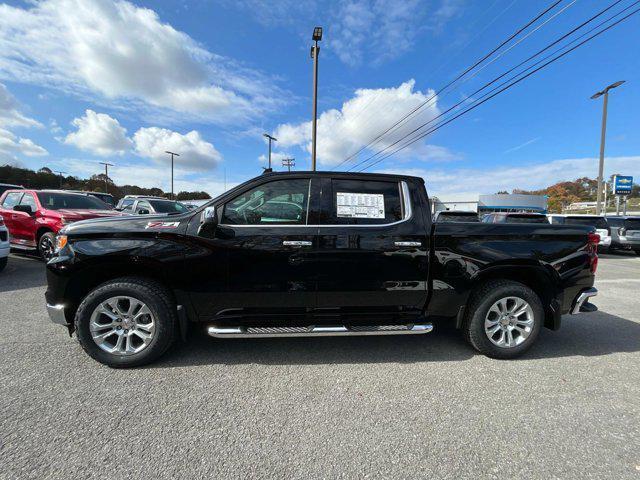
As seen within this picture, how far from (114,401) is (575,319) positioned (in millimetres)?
5810

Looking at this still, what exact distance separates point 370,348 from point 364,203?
→ 160 centimetres

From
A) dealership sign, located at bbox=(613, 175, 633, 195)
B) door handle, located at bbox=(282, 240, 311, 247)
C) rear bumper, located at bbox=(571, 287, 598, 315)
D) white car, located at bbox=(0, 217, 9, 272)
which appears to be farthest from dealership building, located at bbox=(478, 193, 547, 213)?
white car, located at bbox=(0, 217, 9, 272)

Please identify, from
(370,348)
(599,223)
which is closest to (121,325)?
(370,348)

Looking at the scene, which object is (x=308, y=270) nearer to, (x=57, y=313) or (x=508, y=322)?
(x=508, y=322)

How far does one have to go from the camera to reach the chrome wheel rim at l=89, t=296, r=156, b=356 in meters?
3.10

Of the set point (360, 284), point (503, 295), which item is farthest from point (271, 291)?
point (503, 295)

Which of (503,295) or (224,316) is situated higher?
(503,295)

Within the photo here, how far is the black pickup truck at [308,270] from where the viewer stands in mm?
3125

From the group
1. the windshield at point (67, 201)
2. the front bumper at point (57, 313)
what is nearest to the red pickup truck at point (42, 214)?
the windshield at point (67, 201)

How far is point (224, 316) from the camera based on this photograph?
127 inches

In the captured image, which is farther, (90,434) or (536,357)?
(536,357)

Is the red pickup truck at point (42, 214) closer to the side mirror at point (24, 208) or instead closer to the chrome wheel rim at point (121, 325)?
the side mirror at point (24, 208)

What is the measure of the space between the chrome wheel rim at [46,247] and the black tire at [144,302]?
5.68 m

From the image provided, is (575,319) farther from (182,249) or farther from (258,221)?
(182,249)
